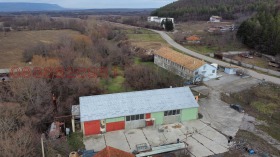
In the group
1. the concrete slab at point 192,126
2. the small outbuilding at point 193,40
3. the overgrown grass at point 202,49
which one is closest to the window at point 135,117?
the concrete slab at point 192,126

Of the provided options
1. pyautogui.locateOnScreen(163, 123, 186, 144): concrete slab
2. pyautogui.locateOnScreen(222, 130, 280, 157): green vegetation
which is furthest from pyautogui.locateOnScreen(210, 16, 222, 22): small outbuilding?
pyautogui.locateOnScreen(163, 123, 186, 144): concrete slab

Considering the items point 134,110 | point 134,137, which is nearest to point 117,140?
point 134,137

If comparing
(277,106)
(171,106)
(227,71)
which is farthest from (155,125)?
(227,71)

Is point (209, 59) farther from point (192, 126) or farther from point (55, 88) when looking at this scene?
point (55, 88)

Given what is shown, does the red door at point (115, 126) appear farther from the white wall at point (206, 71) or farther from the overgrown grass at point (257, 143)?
the white wall at point (206, 71)

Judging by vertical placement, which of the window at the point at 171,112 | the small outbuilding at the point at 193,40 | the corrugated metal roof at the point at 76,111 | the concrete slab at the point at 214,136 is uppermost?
the small outbuilding at the point at 193,40

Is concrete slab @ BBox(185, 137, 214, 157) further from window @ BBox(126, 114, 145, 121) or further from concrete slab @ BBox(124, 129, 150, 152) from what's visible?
window @ BBox(126, 114, 145, 121)
